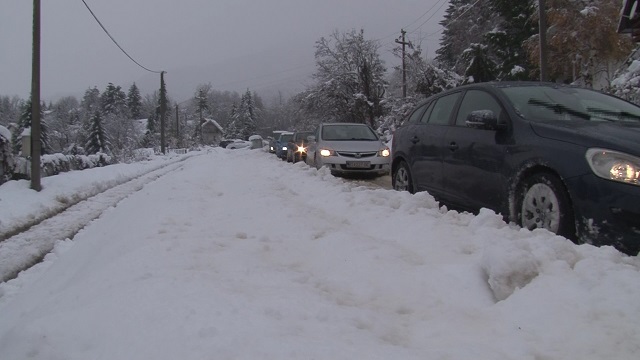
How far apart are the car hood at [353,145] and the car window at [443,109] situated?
4642 millimetres

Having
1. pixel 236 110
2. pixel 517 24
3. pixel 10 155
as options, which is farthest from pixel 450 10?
pixel 236 110

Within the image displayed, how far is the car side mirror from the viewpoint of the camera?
443cm

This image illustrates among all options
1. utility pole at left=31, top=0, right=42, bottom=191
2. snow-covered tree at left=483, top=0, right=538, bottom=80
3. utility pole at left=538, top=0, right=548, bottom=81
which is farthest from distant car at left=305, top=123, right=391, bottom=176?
snow-covered tree at left=483, top=0, right=538, bottom=80

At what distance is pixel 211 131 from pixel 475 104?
94.9 meters

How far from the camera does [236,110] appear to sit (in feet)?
300

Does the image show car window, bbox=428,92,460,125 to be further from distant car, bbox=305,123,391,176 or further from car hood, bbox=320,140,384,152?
car hood, bbox=320,140,384,152

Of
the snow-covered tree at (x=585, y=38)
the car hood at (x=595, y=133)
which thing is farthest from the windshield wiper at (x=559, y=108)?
the snow-covered tree at (x=585, y=38)

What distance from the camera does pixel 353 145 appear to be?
1095cm

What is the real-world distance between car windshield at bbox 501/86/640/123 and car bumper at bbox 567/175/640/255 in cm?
116

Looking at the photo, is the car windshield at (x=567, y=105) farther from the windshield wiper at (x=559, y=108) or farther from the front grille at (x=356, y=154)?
the front grille at (x=356, y=154)

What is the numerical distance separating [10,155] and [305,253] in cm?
1112

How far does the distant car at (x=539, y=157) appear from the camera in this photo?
10.6 ft

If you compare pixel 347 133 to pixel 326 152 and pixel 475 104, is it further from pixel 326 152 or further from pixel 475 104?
pixel 475 104

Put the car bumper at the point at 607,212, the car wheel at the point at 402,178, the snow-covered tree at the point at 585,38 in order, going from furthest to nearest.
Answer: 1. the snow-covered tree at the point at 585,38
2. the car wheel at the point at 402,178
3. the car bumper at the point at 607,212
